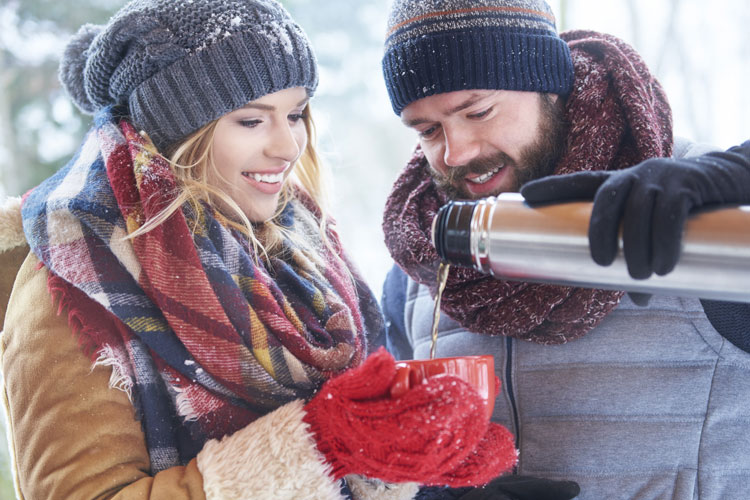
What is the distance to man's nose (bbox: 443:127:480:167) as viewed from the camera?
4.06 ft

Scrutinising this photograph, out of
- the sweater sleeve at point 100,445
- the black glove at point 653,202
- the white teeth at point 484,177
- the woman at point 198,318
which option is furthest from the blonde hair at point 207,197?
the black glove at point 653,202

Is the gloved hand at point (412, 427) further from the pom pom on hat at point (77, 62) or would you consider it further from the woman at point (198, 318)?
the pom pom on hat at point (77, 62)

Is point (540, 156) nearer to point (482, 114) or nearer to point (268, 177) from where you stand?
point (482, 114)

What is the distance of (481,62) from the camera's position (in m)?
1.19

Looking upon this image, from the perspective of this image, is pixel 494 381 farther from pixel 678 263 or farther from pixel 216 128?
pixel 216 128

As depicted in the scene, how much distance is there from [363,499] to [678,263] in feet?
2.15

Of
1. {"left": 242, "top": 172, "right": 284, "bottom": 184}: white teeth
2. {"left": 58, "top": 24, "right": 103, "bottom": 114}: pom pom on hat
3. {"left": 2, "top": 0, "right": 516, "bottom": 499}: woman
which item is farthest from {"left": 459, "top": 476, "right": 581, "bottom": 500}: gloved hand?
{"left": 58, "top": 24, "right": 103, "bottom": 114}: pom pom on hat

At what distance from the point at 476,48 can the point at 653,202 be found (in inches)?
25.2

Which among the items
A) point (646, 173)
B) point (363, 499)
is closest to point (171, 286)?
point (363, 499)

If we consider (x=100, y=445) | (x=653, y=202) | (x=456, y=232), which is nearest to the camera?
(x=653, y=202)

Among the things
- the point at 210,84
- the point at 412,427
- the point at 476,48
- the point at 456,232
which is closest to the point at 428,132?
the point at 476,48

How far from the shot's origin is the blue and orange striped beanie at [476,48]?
3.89 ft

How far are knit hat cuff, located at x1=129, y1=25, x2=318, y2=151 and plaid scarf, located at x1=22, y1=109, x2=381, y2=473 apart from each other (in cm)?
5

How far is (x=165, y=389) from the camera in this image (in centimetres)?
105
